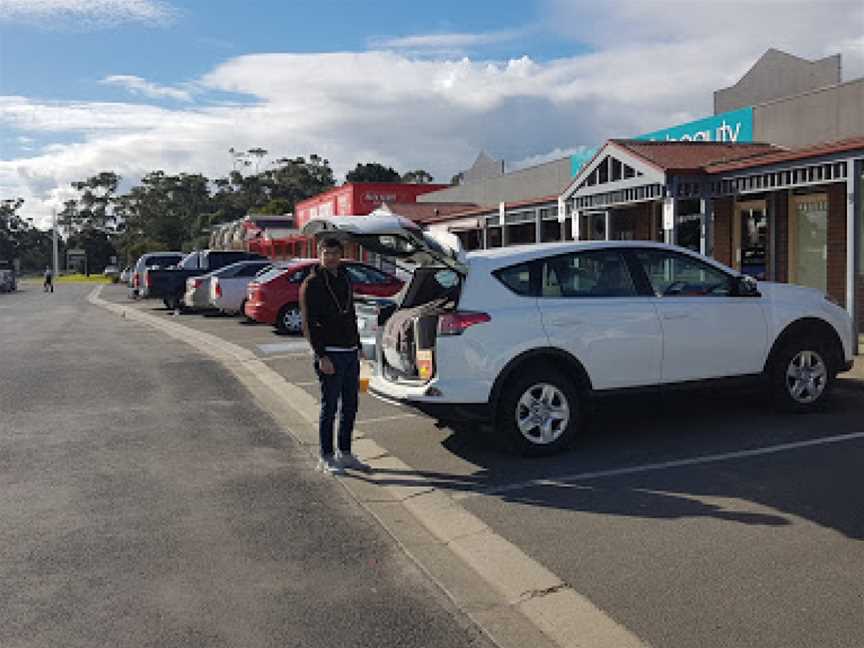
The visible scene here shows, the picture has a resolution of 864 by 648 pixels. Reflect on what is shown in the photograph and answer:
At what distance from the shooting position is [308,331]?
22.5ft

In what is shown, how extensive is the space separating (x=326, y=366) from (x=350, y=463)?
33.7 inches

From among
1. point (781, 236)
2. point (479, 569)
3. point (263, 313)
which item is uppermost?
point (781, 236)

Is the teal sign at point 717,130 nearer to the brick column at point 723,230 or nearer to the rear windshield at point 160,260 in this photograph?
the brick column at point 723,230

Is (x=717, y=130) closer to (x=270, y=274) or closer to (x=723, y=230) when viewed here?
(x=723, y=230)

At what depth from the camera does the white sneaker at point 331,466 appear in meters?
7.05

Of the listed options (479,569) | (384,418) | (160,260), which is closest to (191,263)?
(160,260)

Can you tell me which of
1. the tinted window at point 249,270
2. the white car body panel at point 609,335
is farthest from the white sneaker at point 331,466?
the tinted window at point 249,270

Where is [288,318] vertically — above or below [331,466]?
above

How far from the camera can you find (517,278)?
284 inches

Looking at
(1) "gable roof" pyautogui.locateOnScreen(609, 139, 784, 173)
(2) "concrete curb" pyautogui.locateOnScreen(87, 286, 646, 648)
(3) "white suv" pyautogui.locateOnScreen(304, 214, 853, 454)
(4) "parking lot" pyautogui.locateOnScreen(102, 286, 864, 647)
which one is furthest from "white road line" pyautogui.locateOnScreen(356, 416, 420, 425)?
(1) "gable roof" pyautogui.locateOnScreen(609, 139, 784, 173)

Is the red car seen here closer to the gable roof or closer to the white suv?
the gable roof

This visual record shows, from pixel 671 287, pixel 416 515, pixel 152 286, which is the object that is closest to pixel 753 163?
pixel 671 287

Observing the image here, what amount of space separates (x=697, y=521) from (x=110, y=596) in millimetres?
3421

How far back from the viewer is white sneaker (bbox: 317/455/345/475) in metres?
7.05
